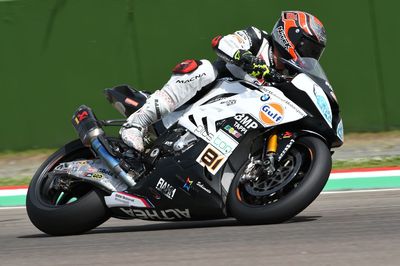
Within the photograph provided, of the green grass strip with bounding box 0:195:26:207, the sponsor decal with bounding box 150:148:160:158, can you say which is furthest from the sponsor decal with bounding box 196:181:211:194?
the green grass strip with bounding box 0:195:26:207

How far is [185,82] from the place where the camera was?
584 cm

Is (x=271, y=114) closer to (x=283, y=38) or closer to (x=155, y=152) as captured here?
(x=283, y=38)

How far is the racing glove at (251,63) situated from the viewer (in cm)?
568

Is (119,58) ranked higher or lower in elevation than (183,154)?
lower

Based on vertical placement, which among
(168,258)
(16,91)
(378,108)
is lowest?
(378,108)

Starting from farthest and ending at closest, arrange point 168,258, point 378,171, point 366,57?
point 366,57
point 378,171
point 168,258

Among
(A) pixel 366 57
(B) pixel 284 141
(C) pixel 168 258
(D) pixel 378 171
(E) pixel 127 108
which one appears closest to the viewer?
(C) pixel 168 258

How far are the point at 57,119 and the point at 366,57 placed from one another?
12.5 ft

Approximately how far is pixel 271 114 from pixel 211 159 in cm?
50

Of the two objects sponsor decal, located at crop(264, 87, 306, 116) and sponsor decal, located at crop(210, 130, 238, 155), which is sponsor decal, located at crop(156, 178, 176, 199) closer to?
sponsor decal, located at crop(210, 130, 238, 155)

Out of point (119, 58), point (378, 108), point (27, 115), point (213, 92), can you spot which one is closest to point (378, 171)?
point (378, 108)

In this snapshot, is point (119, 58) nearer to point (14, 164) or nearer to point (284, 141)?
point (14, 164)

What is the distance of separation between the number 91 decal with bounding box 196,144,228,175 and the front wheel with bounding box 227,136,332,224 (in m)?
0.14

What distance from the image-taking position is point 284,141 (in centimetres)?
557
